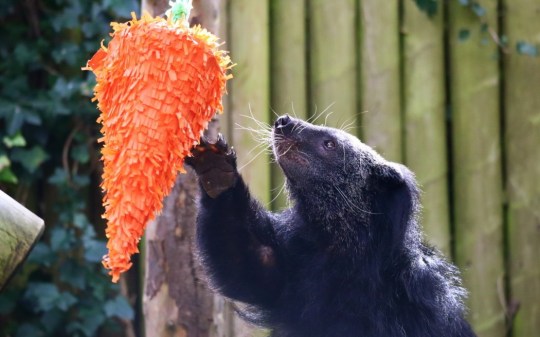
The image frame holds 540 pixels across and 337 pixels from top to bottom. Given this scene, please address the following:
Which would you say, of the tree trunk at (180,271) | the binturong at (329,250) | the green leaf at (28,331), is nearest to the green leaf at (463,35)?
the binturong at (329,250)

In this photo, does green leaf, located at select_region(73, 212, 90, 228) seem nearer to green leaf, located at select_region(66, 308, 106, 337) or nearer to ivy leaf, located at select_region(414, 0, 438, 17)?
green leaf, located at select_region(66, 308, 106, 337)

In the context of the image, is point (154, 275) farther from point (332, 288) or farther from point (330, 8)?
point (330, 8)

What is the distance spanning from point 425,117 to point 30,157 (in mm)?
2084

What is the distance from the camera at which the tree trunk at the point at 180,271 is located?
12.2 feet

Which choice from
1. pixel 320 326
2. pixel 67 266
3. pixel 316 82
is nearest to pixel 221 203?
pixel 320 326

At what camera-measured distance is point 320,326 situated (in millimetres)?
3498

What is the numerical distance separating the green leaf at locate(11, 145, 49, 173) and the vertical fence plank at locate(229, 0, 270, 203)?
43.6 inches

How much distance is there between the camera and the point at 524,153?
17.0ft

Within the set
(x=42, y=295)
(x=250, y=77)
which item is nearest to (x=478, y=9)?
(x=250, y=77)

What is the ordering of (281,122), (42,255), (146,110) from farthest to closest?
(42,255) < (281,122) < (146,110)

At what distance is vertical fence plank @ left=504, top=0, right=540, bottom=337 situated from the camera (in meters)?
5.15

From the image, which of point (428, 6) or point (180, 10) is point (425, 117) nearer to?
point (428, 6)

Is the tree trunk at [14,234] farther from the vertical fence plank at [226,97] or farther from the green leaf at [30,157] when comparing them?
the green leaf at [30,157]

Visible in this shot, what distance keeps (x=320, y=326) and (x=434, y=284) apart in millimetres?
441
